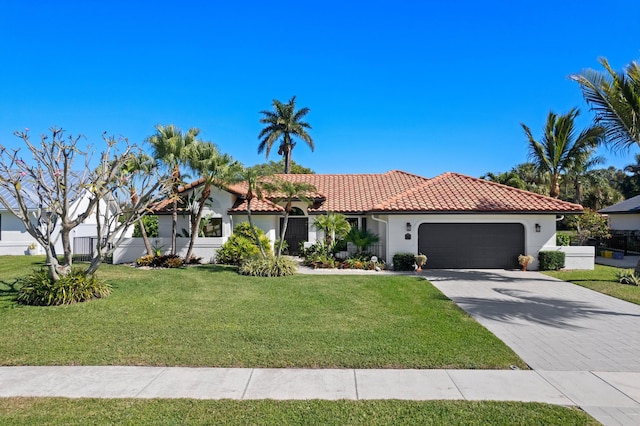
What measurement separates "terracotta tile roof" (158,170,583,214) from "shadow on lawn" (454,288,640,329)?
655 cm

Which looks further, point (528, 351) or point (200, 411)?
point (528, 351)

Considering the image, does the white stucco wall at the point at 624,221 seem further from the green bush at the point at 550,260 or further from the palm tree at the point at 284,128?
the palm tree at the point at 284,128

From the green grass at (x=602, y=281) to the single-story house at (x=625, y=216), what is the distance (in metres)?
10.2

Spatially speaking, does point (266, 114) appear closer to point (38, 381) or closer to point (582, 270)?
point (582, 270)

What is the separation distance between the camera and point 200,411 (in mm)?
4582

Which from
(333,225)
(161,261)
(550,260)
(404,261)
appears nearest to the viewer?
(550,260)

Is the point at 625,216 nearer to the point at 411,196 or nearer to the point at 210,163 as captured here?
the point at 411,196

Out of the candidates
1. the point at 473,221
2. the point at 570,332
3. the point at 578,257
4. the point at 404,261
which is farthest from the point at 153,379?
the point at 578,257

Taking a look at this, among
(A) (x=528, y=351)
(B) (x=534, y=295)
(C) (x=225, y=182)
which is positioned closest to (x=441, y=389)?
(A) (x=528, y=351)

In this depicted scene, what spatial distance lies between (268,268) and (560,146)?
15.4 meters

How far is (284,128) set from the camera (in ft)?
128

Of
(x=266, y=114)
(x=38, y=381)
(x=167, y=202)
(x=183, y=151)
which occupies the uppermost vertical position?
(x=266, y=114)

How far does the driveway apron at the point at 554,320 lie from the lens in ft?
21.5

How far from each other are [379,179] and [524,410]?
23.3 m
